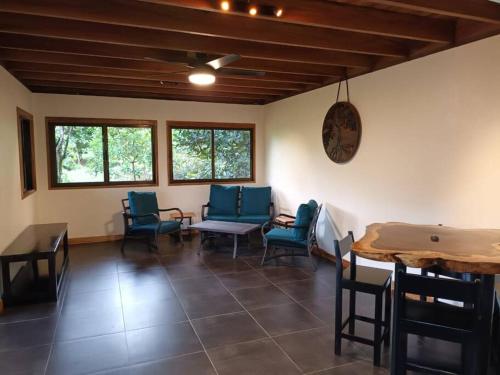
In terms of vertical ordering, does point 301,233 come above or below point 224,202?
below

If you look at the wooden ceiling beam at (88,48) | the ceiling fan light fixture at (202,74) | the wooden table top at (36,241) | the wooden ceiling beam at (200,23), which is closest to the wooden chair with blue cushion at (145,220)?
the wooden table top at (36,241)

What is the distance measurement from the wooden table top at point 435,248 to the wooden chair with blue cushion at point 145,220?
12.1 feet

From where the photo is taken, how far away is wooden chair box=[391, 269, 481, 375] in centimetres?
196

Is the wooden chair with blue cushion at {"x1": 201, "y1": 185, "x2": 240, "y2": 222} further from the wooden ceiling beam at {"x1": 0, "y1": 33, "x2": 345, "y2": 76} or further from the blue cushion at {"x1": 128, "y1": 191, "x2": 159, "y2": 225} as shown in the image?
the wooden ceiling beam at {"x1": 0, "y1": 33, "x2": 345, "y2": 76}

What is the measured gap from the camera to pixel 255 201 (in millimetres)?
6434

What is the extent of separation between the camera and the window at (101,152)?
19.4ft

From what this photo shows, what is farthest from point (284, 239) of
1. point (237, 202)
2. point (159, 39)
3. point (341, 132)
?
Result: point (159, 39)

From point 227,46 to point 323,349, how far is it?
2828 mm

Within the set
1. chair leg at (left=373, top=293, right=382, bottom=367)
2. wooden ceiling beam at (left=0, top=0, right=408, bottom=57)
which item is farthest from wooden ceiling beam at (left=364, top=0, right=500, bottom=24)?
chair leg at (left=373, top=293, right=382, bottom=367)

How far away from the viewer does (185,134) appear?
21.9 ft

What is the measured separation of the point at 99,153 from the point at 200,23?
12.9 ft

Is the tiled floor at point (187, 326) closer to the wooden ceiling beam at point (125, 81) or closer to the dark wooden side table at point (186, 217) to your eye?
the dark wooden side table at point (186, 217)

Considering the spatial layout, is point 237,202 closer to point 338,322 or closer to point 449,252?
point 338,322

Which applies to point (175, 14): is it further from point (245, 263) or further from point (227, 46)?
point (245, 263)
